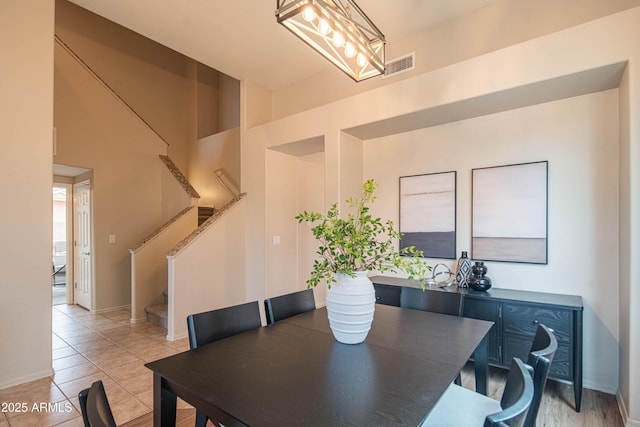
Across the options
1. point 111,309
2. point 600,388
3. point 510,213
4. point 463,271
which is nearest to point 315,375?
point 463,271

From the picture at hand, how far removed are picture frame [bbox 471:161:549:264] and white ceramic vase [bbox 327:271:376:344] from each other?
75.2 inches

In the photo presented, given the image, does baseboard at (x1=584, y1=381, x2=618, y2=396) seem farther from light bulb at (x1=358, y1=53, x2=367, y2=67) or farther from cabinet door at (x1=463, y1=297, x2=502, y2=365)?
light bulb at (x1=358, y1=53, x2=367, y2=67)

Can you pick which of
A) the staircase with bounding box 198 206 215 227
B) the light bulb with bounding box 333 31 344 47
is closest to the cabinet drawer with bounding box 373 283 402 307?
the light bulb with bounding box 333 31 344 47

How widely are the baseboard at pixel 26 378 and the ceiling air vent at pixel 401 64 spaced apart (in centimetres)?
432

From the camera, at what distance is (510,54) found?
8.41 ft

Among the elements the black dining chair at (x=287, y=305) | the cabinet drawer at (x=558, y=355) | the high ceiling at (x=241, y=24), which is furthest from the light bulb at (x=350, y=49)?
the cabinet drawer at (x=558, y=355)

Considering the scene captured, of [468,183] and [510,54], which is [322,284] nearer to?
[468,183]

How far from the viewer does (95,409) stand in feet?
2.75

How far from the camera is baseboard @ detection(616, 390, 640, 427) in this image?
2023 millimetres

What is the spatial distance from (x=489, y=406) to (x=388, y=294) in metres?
1.70

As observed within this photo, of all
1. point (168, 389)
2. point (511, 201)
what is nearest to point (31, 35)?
point (168, 389)

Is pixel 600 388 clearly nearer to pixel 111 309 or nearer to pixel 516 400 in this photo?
pixel 516 400

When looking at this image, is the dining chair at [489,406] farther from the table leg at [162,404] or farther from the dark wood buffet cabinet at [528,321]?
the table leg at [162,404]

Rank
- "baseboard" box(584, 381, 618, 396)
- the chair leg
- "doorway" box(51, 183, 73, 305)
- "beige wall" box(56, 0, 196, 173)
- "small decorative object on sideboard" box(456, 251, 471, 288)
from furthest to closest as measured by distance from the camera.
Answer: "doorway" box(51, 183, 73, 305)
"beige wall" box(56, 0, 196, 173)
"small decorative object on sideboard" box(456, 251, 471, 288)
"baseboard" box(584, 381, 618, 396)
the chair leg
